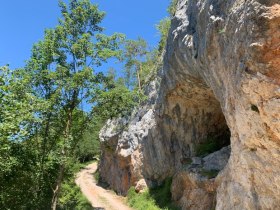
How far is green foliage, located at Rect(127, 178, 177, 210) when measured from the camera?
1985 centimetres

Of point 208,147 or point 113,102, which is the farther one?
point 208,147

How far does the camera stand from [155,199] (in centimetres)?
2122

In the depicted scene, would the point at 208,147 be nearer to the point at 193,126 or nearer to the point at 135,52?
the point at 193,126

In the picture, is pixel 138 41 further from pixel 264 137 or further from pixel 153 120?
pixel 264 137

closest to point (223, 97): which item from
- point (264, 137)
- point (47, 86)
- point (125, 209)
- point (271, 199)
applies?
point (264, 137)

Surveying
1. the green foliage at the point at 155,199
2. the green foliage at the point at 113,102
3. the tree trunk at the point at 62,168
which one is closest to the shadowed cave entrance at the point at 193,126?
the green foliage at the point at 155,199

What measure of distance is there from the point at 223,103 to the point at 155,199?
1059cm

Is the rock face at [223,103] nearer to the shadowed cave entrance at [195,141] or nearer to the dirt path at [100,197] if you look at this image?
the shadowed cave entrance at [195,141]

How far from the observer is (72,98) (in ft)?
62.0

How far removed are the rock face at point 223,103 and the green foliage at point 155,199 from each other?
0.77m

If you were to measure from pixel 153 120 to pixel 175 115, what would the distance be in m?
2.43

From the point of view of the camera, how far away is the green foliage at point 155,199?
781 inches

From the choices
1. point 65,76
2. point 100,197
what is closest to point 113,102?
point 65,76

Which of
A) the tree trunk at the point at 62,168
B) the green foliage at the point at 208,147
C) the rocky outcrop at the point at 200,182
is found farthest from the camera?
the green foliage at the point at 208,147
